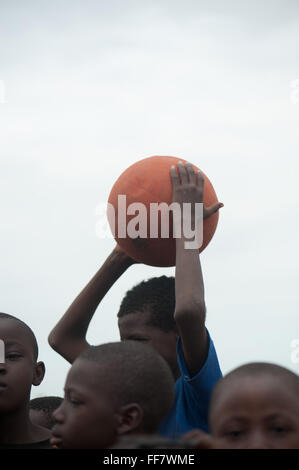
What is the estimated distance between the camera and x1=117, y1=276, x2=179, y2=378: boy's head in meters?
3.46

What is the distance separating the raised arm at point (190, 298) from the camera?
2.77 metres

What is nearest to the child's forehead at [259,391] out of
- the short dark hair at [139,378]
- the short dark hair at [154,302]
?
the short dark hair at [139,378]

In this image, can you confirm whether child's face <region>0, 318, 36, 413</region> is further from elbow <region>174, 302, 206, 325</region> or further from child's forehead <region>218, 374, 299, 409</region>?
child's forehead <region>218, 374, 299, 409</region>

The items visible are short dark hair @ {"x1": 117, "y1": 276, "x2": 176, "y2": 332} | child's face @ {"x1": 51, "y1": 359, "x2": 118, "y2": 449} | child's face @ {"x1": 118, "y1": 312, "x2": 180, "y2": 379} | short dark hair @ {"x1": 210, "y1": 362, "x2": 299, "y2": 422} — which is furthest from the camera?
short dark hair @ {"x1": 117, "y1": 276, "x2": 176, "y2": 332}

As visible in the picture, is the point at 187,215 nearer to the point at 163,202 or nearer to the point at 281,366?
the point at 163,202

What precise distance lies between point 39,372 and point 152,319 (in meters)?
1.01

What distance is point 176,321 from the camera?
2781 millimetres

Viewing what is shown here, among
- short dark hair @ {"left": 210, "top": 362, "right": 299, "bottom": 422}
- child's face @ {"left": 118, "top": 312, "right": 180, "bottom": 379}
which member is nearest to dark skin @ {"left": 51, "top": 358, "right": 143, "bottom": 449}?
short dark hair @ {"left": 210, "top": 362, "right": 299, "bottom": 422}

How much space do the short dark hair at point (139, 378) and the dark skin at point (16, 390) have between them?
1.02 metres

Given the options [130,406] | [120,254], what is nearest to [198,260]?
[130,406]

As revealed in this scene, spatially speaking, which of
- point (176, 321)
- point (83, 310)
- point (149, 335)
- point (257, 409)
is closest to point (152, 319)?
point (149, 335)

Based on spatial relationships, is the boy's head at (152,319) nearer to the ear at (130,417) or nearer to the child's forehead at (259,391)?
the ear at (130,417)

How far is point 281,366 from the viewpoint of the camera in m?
2.46
